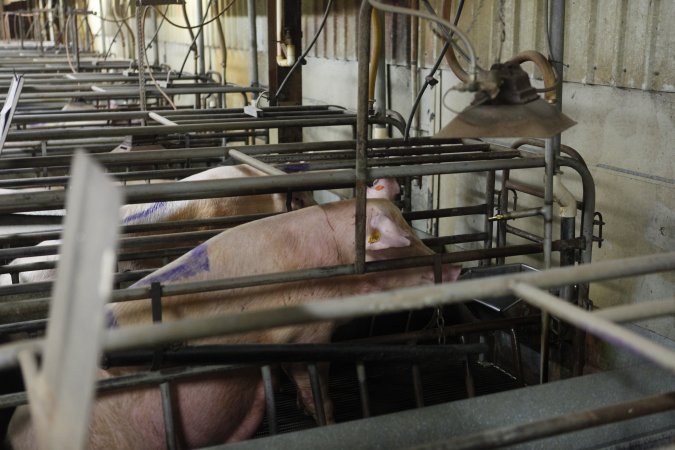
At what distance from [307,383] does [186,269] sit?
0.62 meters

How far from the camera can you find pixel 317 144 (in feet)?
11.7

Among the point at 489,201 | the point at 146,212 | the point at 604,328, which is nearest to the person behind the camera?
the point at 604,328

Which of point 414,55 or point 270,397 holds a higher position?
point 414,55

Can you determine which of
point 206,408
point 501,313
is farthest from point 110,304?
point 501,313

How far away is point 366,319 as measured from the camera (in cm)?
364

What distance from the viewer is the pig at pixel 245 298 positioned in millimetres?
2551

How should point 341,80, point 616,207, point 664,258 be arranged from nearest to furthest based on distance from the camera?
point 664,258 → point 616,207 → point 341,80

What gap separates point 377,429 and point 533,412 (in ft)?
1.38

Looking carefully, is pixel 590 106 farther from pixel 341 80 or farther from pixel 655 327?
pixel 341 80

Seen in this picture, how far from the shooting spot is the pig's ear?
2.71 metres

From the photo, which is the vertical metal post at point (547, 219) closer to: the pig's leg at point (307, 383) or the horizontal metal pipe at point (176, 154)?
the pig's leg at point (307, 383)

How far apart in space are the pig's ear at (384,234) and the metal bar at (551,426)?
126cm

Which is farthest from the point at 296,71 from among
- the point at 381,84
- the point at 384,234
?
the point at 384,234

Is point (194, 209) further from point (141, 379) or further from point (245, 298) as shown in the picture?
point (141, 379)
